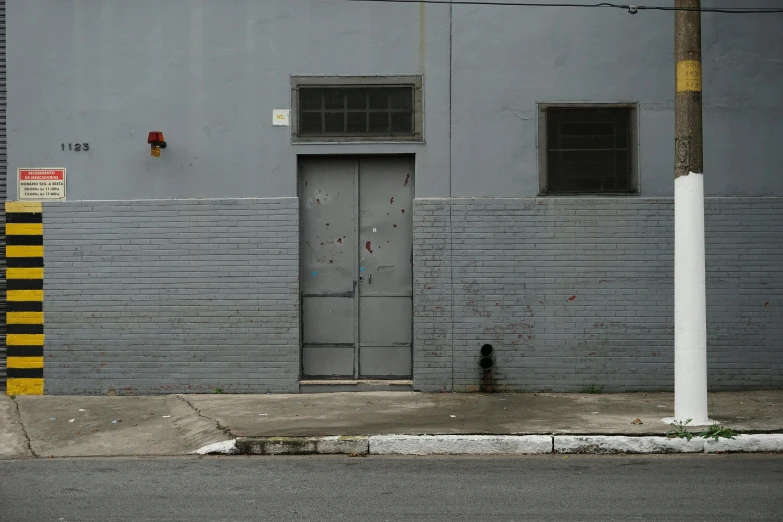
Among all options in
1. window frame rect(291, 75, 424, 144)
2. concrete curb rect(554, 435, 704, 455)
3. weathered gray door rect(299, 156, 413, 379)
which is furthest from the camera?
weathered gray door rect(299, 156, 413, 379)

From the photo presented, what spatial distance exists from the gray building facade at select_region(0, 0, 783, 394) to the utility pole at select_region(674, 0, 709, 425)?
2076 mm

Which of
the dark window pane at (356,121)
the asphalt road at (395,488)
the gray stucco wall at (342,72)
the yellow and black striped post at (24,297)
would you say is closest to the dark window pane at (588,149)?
the gray stucco wall at (342,72)

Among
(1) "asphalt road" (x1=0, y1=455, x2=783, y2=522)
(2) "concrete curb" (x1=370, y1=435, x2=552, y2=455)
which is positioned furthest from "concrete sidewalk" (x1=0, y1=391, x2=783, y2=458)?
(1) "asphalt road" (x1=0, y1=455, x2=783, y2=522)

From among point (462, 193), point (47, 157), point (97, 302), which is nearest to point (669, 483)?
point (462, 193)

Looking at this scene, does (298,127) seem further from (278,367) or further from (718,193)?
(718,193)

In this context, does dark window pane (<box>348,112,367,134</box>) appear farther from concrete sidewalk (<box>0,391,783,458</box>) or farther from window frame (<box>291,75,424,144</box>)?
concrete sidewalk (<box>0,391,783,458</box>)

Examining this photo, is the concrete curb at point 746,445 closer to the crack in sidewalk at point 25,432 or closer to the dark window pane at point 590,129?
the dark window pane at point 590,129

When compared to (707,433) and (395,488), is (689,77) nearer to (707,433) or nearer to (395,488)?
(707,433)

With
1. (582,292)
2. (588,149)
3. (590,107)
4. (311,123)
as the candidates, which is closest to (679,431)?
(582,292)

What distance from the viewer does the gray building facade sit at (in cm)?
1122

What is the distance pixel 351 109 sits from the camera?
1134cm

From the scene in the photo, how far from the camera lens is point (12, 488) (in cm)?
727

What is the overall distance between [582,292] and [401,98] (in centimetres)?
318

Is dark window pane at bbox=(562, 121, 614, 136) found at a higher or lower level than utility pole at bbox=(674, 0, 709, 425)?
higher
